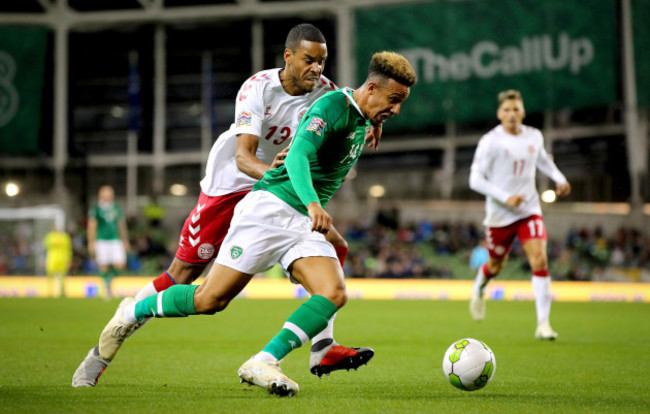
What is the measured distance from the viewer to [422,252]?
104 feet

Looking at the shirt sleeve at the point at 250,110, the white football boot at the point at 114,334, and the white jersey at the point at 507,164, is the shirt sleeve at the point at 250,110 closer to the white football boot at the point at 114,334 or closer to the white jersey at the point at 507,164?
the white football boot at the point at 114,334

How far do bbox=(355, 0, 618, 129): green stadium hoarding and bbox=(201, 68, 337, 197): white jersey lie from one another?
90.1 feet

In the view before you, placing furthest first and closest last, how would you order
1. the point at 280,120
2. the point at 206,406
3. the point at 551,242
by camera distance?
the point at 551,242 < the point at 280,120 < the point at 206,406

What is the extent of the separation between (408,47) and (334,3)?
4568 mm

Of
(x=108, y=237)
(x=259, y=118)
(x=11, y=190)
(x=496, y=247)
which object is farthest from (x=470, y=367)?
(x=11, y=190)

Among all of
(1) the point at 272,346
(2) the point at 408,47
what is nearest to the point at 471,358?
(1) the point at 272,346

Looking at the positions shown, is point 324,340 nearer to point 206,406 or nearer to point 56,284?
point 206,406

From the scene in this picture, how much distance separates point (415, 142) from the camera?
3966cm

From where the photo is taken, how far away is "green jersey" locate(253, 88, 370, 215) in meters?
4.80

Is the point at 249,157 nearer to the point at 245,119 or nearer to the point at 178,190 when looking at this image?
the point at 245,119

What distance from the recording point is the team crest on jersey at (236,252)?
5006 millimetres

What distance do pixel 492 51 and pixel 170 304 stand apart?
29.6 m

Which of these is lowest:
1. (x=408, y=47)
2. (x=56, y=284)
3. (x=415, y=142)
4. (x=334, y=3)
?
(x=56, y=284)

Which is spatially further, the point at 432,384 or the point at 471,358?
the point at 432,384
